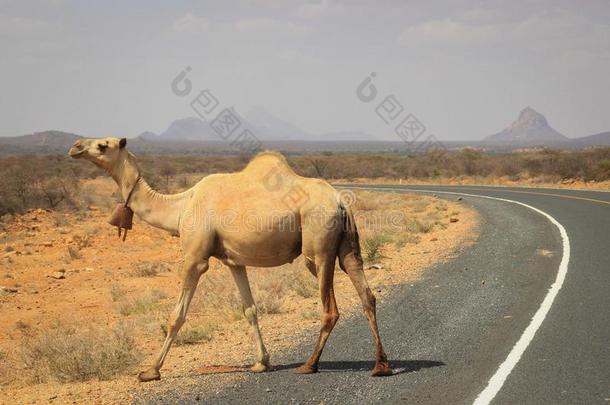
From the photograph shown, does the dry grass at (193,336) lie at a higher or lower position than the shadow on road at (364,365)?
lower

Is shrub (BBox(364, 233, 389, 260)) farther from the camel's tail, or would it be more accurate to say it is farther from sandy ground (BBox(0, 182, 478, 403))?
the camel's tail

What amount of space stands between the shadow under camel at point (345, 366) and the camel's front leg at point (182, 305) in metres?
0.58

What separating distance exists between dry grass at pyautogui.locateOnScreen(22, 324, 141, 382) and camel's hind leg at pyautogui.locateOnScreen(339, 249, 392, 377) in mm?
3348

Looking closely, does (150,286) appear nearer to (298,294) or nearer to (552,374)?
(298,294)

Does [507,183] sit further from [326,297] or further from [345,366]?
[326,297]

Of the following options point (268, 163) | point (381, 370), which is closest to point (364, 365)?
point (381, 370)

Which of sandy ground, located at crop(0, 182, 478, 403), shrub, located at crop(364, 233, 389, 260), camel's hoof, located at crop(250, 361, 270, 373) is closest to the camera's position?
camel's hoof, located at crop(250, 361, 270, 373)

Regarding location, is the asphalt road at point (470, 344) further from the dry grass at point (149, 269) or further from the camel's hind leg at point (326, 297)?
the dry grass at point (149, 269)

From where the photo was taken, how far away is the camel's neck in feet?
26.7

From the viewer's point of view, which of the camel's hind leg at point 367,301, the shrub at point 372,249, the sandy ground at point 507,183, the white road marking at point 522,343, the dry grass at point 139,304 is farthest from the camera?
the sandy ground at point 507,183

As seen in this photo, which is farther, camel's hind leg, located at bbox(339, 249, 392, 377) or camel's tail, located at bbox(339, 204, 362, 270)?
camel's tail, located at bbox(339, 204, 362, 270)

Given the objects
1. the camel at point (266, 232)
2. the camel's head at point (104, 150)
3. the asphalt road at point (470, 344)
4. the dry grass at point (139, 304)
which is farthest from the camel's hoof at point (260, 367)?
the dry grass at point (139, 304)

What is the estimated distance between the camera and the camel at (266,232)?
24.2ft

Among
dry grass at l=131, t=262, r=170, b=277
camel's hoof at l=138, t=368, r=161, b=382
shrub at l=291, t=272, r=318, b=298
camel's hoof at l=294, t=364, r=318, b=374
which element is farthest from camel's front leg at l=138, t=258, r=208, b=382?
dry grass at l=131, t=262, r=170, b=277
